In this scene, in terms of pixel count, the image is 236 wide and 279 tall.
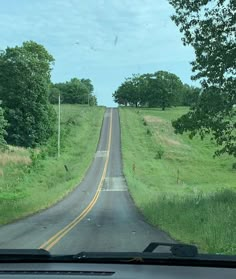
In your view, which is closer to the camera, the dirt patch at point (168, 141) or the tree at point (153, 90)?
the dirt patch at point (168, 141)

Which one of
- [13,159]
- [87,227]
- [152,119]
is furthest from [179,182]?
[152,119]

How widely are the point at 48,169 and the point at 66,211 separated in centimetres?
3442

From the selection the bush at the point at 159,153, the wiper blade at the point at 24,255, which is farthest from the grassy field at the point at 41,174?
the wiper blade at the point at 24,255

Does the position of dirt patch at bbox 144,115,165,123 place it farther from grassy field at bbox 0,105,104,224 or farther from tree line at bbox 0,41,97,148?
tree line at bbox 0,41,97,148

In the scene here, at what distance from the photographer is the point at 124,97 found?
194500 mm

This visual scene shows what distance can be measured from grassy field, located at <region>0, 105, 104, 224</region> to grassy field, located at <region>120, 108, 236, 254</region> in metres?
5.50

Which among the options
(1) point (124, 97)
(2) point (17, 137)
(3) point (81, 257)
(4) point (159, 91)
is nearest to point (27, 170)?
(2) point (17, 137)

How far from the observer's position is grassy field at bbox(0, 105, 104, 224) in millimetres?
33375

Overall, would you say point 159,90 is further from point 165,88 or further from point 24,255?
point 24,255

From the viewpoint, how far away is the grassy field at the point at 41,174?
33.4 m

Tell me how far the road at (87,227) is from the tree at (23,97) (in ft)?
116

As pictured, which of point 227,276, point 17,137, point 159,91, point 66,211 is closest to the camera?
point 227,276

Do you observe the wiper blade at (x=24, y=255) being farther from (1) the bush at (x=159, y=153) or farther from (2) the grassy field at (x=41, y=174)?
(1) the bush at (x=159, y=153)

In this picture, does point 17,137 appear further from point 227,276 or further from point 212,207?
point 227,276
